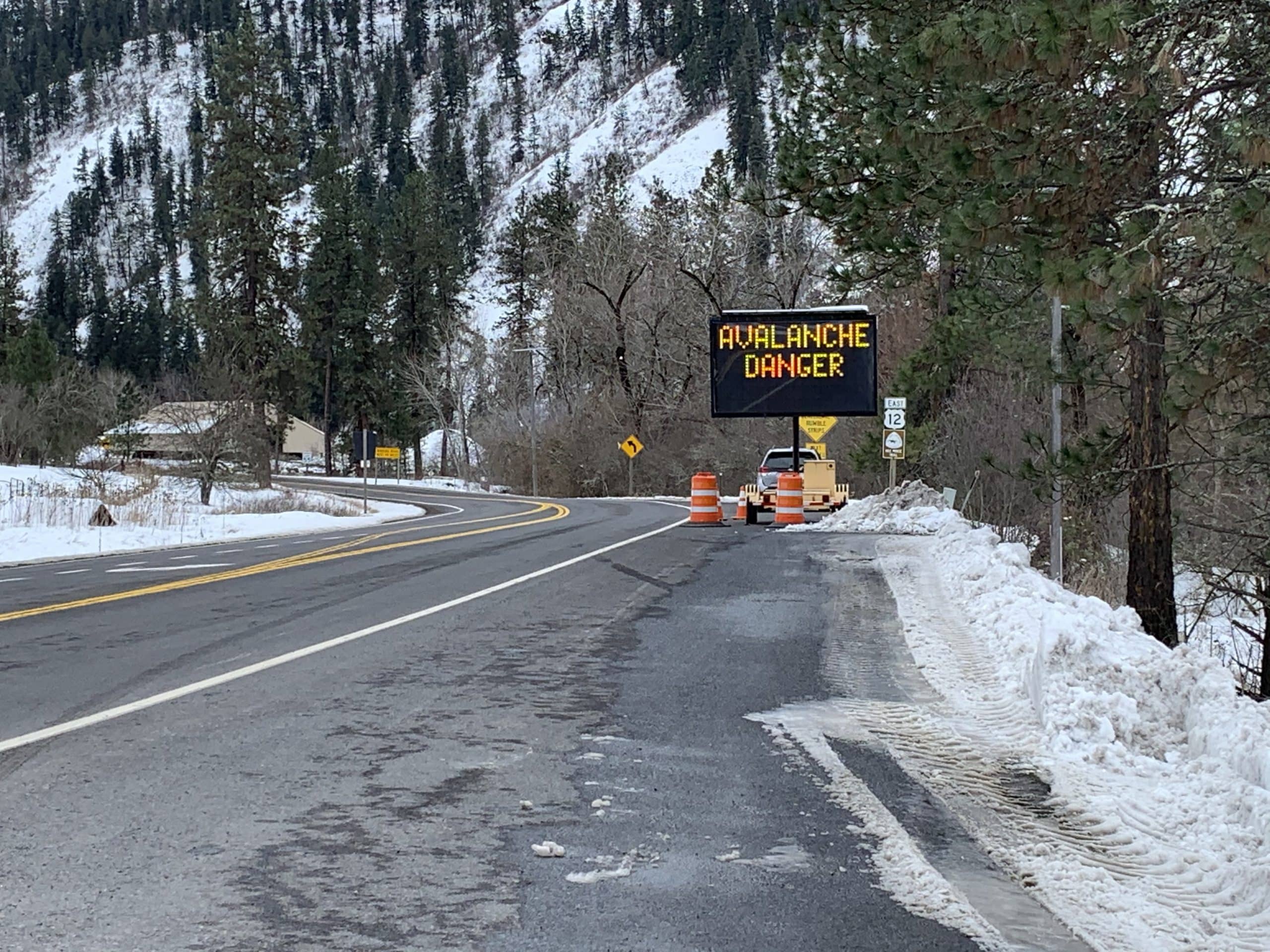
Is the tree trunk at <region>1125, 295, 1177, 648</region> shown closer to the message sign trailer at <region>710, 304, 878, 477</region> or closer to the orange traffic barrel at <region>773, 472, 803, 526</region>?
the message sign trailer at <region>710, 304, 878, 477</region>

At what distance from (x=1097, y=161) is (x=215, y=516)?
Answer: 89.4 feet

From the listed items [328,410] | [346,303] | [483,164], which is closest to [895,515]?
[346,303]

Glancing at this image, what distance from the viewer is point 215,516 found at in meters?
33.4

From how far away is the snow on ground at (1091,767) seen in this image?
Result: 4.83 metres

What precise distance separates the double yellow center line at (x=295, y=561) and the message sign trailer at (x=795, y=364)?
5375mm

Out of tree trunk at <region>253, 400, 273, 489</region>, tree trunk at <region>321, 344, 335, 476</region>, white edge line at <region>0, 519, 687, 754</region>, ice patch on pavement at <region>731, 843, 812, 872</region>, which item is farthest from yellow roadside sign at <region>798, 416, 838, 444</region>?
tree trunk at <region>321, 344, 335, 476</region>

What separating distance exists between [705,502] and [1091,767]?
74.7 feet

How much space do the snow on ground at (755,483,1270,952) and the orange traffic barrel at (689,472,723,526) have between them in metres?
18.0

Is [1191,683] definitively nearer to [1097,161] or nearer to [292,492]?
[1097,161]

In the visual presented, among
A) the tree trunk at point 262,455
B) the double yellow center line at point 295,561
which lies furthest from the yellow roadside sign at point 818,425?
the tree trunk at point 262,455

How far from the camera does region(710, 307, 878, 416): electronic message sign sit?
1109 inches

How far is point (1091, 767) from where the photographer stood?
666cm

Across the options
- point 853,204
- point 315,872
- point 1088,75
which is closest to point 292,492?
point 853,204

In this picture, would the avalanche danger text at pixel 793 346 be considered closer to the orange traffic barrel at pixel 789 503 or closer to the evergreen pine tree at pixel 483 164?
the orange traffic barrel at pixel 789 503
